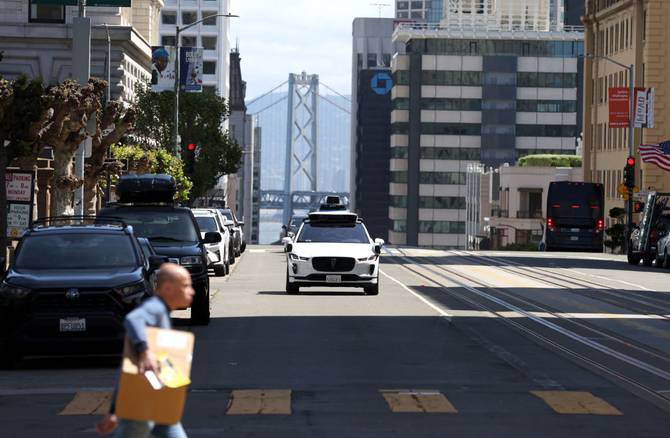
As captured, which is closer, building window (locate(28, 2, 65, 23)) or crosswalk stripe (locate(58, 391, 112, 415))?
crosswalk stripe (locate(58, 391, 112, 415))

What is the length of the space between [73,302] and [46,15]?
92.8 meters

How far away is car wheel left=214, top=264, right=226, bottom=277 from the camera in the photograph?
45469mm

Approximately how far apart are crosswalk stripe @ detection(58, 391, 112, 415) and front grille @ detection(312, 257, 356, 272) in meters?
18.4

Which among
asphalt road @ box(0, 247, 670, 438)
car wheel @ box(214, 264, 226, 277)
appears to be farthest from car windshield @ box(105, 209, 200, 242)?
car wheel @ box(214, 264, 226, 277)

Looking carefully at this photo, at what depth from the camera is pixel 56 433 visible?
544 inches

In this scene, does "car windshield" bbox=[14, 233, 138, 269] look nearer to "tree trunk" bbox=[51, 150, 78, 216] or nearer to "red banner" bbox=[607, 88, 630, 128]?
"tree trunk" bbox=[51, 150, 78, 216]

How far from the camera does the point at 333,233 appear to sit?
36.9 metres

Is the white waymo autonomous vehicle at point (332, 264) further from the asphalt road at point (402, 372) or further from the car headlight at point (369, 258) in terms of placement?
the asphalt road at point (402, 372)

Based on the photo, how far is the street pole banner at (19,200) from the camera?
108 ft

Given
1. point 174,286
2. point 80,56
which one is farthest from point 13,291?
point 80,56

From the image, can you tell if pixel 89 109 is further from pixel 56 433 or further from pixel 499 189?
pixel 499 189

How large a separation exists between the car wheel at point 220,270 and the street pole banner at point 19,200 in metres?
12.7

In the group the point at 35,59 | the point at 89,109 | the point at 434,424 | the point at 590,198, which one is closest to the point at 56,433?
the point at 434,424

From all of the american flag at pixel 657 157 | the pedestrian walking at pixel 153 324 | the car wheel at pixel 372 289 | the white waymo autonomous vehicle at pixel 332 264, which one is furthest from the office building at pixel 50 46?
the pedestrian walking at pixel 153 324
